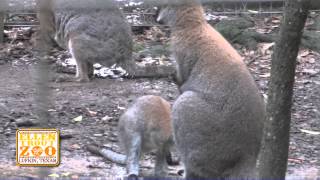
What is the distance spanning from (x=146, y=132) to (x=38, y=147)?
884 millimetres

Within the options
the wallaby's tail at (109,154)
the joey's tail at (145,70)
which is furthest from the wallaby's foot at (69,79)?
the wallaby's tail at (109,154)

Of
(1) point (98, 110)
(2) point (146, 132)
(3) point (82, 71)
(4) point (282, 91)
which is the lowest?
(1) point (98, 110)

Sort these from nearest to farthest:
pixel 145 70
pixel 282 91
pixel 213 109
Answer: pixel 282 91 → pixel 213 109 → pixel 145 70

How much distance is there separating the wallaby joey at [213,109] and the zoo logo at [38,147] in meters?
0.77

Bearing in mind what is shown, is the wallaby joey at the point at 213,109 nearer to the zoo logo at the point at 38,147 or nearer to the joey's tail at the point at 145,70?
the zoo logo at the point at 38,147

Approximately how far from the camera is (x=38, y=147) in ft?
12.3

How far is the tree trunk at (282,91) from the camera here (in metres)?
3.01

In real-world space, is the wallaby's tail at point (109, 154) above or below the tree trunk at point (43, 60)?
below

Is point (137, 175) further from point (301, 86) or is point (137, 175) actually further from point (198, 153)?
point (301, 86)

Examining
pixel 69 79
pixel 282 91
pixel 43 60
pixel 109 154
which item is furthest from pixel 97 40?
pixel 43 60

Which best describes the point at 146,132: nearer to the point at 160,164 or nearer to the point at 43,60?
the point at 160,164

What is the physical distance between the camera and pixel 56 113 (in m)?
6.05

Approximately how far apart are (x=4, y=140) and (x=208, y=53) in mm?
2043

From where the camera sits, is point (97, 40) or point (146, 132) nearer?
point (146, 132)
